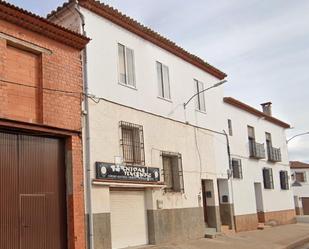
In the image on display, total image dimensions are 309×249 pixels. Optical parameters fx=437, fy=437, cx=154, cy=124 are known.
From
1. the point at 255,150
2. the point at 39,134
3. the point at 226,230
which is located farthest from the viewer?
the point at 255,150

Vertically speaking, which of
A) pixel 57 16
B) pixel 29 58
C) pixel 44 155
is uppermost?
pixel 57 16

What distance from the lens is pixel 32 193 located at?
10992 mm

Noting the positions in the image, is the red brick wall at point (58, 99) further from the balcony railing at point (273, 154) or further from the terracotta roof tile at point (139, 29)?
the balcony railing at point (273, 154)

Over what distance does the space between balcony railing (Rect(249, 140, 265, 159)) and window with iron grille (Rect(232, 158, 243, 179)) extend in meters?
1.79

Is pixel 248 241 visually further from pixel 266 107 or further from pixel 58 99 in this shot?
pixel 266 107

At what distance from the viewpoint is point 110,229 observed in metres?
12.9

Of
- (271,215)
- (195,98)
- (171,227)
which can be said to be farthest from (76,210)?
(271,215)

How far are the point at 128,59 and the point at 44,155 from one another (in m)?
5.16

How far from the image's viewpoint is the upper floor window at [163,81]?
1662 cm

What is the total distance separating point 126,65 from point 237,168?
1036 cm

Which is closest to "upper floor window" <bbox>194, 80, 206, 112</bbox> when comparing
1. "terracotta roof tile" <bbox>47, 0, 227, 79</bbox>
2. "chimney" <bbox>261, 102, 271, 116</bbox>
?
"terracotta roof tile" <bbox>47, 0, 227, 79</bbox>

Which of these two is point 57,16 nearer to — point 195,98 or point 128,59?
point 128,59

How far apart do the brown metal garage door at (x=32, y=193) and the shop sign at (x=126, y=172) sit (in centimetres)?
128

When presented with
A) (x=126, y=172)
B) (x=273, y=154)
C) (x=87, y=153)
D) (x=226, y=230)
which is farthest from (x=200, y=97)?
(x=273, y=154)
